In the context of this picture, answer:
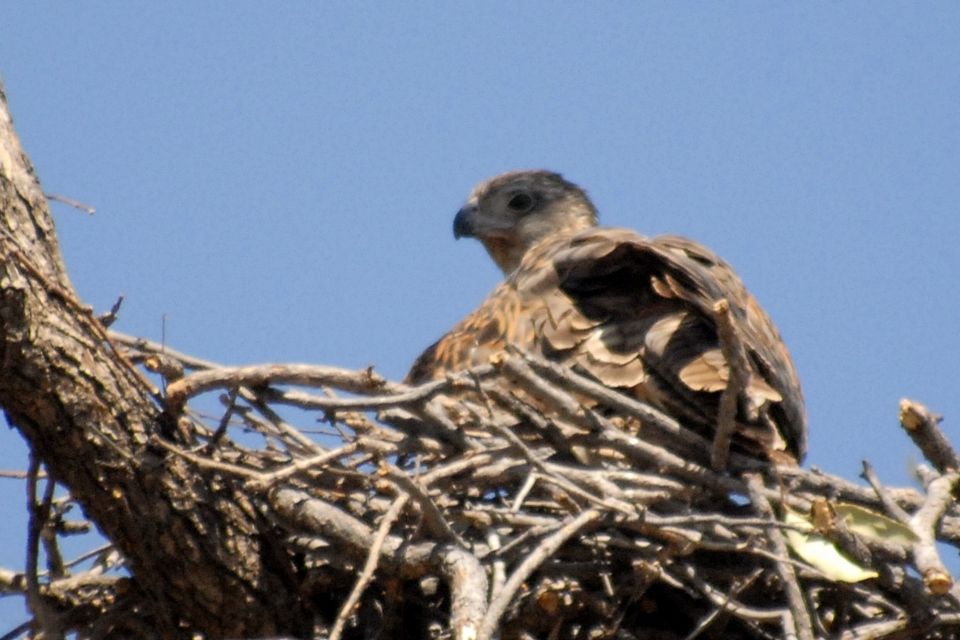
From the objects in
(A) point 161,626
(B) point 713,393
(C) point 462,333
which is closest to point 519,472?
(B) point 713,393

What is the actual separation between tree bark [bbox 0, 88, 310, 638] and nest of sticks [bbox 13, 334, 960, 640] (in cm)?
8

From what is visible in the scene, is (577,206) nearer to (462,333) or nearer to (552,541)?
(462,333)

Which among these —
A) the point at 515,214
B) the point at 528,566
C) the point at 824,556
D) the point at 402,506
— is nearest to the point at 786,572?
the point at 824,556

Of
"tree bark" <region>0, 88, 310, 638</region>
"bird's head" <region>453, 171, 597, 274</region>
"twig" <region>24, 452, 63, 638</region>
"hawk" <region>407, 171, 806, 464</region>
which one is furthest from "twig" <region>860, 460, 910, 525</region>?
"bird's head" <region>453, 171, 597, 274</region>

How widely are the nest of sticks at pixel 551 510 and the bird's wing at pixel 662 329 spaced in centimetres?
18

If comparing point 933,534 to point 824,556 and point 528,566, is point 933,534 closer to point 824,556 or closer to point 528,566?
point 824,556

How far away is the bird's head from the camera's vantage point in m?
7.89

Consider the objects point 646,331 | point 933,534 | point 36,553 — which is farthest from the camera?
point 646,331

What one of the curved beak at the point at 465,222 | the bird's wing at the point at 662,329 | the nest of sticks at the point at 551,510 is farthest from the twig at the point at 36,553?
the curved beak at the point at 465,222

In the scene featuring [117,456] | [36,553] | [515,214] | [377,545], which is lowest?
[377,545]

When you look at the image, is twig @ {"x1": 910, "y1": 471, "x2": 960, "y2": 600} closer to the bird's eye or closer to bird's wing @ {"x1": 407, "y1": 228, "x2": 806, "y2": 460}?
bird's wing @ {"x1": 407, "y1": 228, "x2": 806, "y2": 460}

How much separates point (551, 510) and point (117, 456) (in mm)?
1244

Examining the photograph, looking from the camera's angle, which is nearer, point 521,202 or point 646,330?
point 646,330

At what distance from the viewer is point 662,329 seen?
4.74 m
